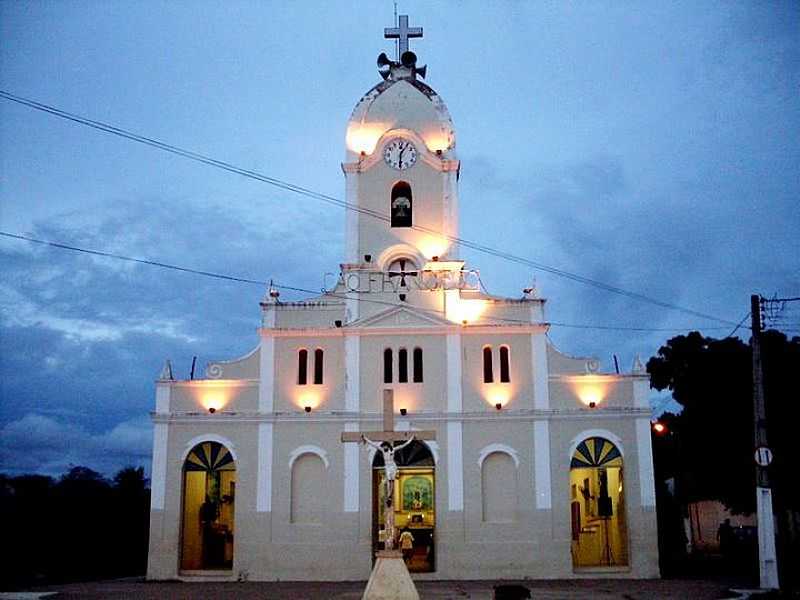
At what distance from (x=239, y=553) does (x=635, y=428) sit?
1371 centimetres

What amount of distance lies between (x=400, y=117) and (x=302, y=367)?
10.3m

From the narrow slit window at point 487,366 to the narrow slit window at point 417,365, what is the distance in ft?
7.22

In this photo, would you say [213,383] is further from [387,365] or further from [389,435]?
[389,435]

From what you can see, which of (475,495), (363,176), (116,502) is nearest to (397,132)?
(363,176)

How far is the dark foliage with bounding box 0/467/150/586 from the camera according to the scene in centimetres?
3275

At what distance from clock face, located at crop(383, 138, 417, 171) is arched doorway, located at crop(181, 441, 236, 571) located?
472 inches

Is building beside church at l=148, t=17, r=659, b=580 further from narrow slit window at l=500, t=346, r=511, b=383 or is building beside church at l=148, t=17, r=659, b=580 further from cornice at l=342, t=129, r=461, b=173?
cornice at l=342, t=129, r=461, b=173

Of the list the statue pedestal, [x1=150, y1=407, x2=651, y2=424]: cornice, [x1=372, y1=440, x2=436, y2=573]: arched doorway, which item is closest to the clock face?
[x1=150, y1=407, x2=651, y2=424]: cornice

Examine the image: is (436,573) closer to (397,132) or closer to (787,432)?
(787,432)

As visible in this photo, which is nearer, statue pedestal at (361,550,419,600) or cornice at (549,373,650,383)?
statue pedestal at (361,550,419,600)

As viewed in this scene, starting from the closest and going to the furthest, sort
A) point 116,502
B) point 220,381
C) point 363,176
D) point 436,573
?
point 436,573, point 220,381, point 363,176, point 116,502

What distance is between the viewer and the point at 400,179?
32.7 metres

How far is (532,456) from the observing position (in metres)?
29.3

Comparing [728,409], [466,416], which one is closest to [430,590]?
[466,416]
